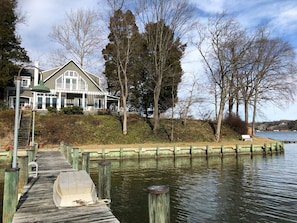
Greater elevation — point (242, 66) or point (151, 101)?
point (242, 66)

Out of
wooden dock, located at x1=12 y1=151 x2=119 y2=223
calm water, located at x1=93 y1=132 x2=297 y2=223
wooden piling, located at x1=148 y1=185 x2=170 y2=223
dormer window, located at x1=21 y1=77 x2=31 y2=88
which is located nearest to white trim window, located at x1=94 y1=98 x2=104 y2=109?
dormer window, located at x1=21 y1=77 x2=31 y2=88

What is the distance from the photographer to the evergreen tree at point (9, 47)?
32531 mm

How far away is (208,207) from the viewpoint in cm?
947

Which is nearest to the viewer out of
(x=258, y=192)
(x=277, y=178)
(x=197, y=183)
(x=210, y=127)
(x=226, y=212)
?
(x=226, y=212)

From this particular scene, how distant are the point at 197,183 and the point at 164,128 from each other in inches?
767

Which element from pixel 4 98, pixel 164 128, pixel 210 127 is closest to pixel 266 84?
pixel 210 127

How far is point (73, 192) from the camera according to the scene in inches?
266

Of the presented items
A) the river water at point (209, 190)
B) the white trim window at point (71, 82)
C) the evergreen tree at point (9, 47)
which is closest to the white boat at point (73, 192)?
the river water at point (209, 190)

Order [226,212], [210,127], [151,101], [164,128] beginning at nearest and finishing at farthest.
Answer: [226,212], [164,128], [210,127], [151,101]

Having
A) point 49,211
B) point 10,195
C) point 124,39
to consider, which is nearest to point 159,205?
point 49,211

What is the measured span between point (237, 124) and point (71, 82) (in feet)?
85.4

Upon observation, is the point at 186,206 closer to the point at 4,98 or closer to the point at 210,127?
the point at 210,127

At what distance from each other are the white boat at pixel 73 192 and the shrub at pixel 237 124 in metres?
32.6

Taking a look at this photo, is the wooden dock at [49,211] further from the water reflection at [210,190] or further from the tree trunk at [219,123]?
the tree trunk at [219,123]
